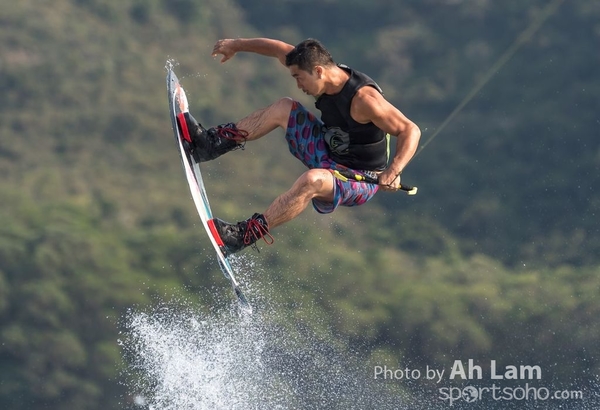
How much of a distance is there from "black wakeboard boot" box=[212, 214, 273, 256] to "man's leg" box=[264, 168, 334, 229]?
0.21 feet

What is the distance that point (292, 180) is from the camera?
826 inches

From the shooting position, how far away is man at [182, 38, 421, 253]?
23.8 ft

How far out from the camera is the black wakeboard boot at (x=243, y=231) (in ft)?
24.9

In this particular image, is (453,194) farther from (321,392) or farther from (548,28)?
(321,392)

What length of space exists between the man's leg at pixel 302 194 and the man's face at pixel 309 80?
54cm

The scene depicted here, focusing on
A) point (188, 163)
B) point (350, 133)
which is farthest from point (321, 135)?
point (188, 163)

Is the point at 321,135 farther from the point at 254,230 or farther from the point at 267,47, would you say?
the point at 254,230

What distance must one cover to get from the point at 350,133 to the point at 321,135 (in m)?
0.28

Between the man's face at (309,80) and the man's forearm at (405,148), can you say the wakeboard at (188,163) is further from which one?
the man's forearm at (405,148)

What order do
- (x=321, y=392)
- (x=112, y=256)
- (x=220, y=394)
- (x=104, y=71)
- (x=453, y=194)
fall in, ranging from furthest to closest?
(x=104, y=71) → (x=453, y=194) → (x=112, y=256) → (x=321, y=392) → (x=220, y=394)

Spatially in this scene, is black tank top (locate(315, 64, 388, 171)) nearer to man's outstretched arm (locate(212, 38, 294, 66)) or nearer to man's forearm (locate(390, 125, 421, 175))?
man's forearm (locate(390, 125, 421, 175))

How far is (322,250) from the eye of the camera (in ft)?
63.5

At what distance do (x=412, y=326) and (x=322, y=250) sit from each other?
6.93ft

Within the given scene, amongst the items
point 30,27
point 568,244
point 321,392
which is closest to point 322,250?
point 321,392
